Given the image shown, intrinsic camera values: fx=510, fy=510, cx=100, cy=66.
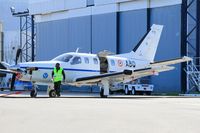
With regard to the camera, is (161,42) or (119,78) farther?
(161,42)

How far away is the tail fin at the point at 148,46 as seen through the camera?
3550cm

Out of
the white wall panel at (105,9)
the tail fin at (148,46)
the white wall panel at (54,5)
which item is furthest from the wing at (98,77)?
the white wall panel at (54,5)

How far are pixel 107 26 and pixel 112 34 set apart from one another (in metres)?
1.29

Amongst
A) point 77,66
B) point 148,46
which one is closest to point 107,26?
point 148,46

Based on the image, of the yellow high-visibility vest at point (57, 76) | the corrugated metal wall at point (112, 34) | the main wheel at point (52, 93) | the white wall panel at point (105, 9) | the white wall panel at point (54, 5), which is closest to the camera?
the main wheel at point (52, 93)

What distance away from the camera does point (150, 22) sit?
4669 cm

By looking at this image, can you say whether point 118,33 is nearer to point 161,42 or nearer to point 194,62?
point 161,42

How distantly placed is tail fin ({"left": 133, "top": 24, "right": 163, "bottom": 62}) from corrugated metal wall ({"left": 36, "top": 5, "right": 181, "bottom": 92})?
688 centimetres

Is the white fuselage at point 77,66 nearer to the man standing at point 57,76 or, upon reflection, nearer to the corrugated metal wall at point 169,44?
the man standing at point 57,76

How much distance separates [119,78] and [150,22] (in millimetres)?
18667

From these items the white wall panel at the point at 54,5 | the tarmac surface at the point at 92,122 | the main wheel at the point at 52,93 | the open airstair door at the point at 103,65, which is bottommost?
the tarmac surface at the point at 92,122

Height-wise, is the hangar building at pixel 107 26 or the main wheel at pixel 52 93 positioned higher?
the hangar building at pixel 107 26

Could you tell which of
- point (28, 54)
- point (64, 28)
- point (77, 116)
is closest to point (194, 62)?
point (64, 28)

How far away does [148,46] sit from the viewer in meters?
36.5
